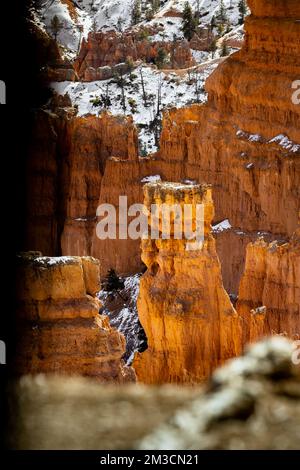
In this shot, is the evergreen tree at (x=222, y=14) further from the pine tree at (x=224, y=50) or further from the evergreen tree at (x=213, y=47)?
the pine tree at (x=224, y=50)

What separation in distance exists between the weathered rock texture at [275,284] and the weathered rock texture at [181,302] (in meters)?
4.57

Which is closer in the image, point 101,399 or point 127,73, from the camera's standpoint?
point 101,399

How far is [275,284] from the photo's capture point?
25.5 metres

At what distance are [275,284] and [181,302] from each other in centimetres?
603

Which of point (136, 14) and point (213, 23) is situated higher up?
point (136, 14)

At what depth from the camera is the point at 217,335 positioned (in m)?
20.5

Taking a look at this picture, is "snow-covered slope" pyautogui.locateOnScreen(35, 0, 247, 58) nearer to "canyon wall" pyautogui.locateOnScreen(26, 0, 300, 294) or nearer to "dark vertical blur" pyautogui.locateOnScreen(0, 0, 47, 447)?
"canyon wall" pyautogui.locateOnScreen(26, 0, 300, 294)

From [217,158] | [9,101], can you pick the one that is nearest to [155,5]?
[217,158]

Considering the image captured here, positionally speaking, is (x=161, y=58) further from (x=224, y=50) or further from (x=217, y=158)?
(x=217, y=158)

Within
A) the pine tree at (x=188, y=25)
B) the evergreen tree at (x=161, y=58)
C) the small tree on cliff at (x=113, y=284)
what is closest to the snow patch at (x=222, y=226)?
the small tree on cliff at (x=113, y=284)

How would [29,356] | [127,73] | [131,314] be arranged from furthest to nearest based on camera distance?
[127,73] → [131,314] → [29,356]
